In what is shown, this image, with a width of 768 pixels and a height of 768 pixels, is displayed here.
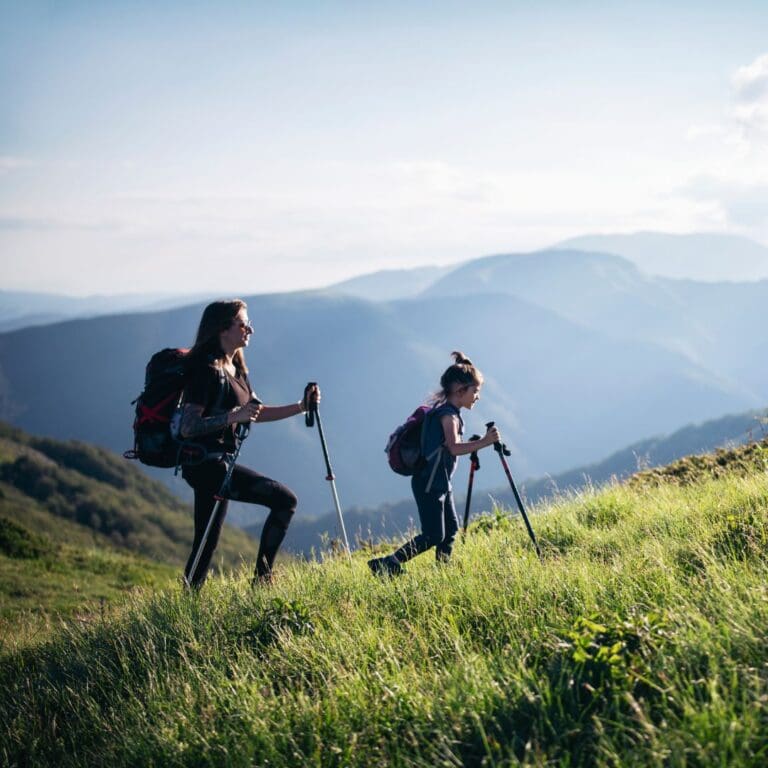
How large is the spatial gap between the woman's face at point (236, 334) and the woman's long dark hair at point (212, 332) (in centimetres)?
3

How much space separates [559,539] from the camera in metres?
6.78

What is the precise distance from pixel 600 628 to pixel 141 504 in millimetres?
73480

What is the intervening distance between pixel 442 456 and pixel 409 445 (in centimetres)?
32

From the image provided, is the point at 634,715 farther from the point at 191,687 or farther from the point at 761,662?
the point at 191,687

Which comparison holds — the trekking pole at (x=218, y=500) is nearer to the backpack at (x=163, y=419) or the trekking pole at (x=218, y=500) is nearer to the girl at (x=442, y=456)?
the backpack at (x=163, y=419)

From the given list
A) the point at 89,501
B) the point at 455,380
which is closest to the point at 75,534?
the point at 89,501

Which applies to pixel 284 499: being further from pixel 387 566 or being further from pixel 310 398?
pixel 387 566

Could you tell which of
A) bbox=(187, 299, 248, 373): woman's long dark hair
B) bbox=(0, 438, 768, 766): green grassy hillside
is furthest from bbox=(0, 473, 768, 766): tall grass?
bbox=(187, 299, 248, 373): woman's long dark hair

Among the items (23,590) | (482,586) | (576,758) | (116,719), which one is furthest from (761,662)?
(23,590)

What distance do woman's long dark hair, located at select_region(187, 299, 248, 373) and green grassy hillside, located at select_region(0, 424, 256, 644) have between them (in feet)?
6.39

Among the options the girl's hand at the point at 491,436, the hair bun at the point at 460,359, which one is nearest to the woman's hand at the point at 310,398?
the hair bun at the point at 460,359

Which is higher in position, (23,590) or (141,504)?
(23,590)

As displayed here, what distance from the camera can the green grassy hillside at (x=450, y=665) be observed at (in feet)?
10.6

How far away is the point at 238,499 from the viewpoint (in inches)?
254
